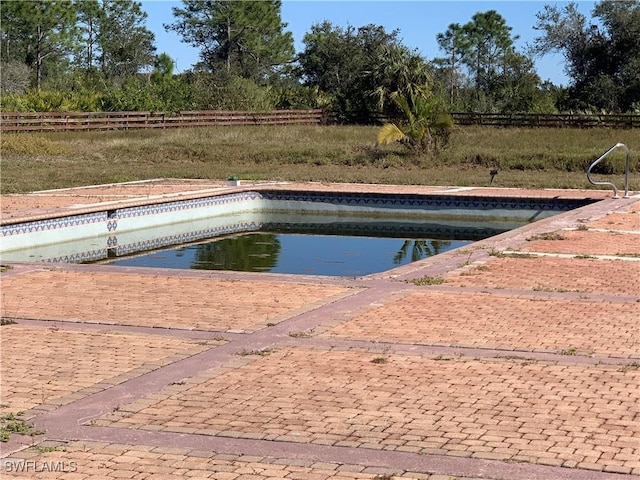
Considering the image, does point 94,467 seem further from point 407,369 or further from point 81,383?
point 407,369

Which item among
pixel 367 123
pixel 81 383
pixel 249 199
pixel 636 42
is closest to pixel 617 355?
pixel 81 383

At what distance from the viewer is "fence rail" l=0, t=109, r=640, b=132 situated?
115 ft

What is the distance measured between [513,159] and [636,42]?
23.0 meters

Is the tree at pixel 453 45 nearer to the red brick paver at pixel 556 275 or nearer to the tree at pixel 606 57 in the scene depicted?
the tree at pixel 606 57

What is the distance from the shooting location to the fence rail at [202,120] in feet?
115

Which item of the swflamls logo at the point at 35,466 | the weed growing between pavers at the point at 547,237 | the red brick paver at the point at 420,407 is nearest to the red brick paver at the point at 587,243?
the weed growing between pavers at the point at 547,237

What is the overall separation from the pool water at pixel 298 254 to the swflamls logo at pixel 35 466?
27.1ft

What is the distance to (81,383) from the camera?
6.77 metres

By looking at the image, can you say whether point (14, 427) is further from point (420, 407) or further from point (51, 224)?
point (51, 224)

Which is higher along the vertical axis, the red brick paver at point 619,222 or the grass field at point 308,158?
the grass field at point 308,158

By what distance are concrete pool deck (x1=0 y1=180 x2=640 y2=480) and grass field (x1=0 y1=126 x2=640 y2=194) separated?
472 inches

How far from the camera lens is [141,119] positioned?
37844 mm

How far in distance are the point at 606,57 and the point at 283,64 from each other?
2770 centimetres

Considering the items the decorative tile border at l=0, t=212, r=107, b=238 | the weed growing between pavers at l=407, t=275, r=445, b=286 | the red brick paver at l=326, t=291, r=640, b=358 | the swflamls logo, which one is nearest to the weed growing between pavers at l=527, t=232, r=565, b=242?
the weed growing between pavers at l=407, t=275, r=445, b=286
